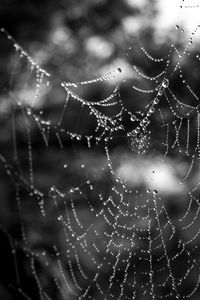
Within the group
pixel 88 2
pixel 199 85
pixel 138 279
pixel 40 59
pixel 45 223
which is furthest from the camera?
pixel 88 2

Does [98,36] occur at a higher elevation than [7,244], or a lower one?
higher

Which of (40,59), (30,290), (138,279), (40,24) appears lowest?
(30,290)

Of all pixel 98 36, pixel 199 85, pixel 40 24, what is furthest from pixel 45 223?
pixel 98 36

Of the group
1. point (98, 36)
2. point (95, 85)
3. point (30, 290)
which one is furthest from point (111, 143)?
point (98, 36)

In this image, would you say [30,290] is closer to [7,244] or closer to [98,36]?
[7,244]

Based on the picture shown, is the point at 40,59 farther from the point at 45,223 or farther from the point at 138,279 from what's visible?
the point at 138,279

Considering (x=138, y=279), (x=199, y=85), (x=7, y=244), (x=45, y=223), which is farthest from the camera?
(x=199, y=85)

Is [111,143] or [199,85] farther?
[199,85]

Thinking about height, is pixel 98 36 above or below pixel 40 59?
above

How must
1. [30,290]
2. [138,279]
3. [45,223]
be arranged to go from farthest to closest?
[138,279] → [45,223] → [30,290]
